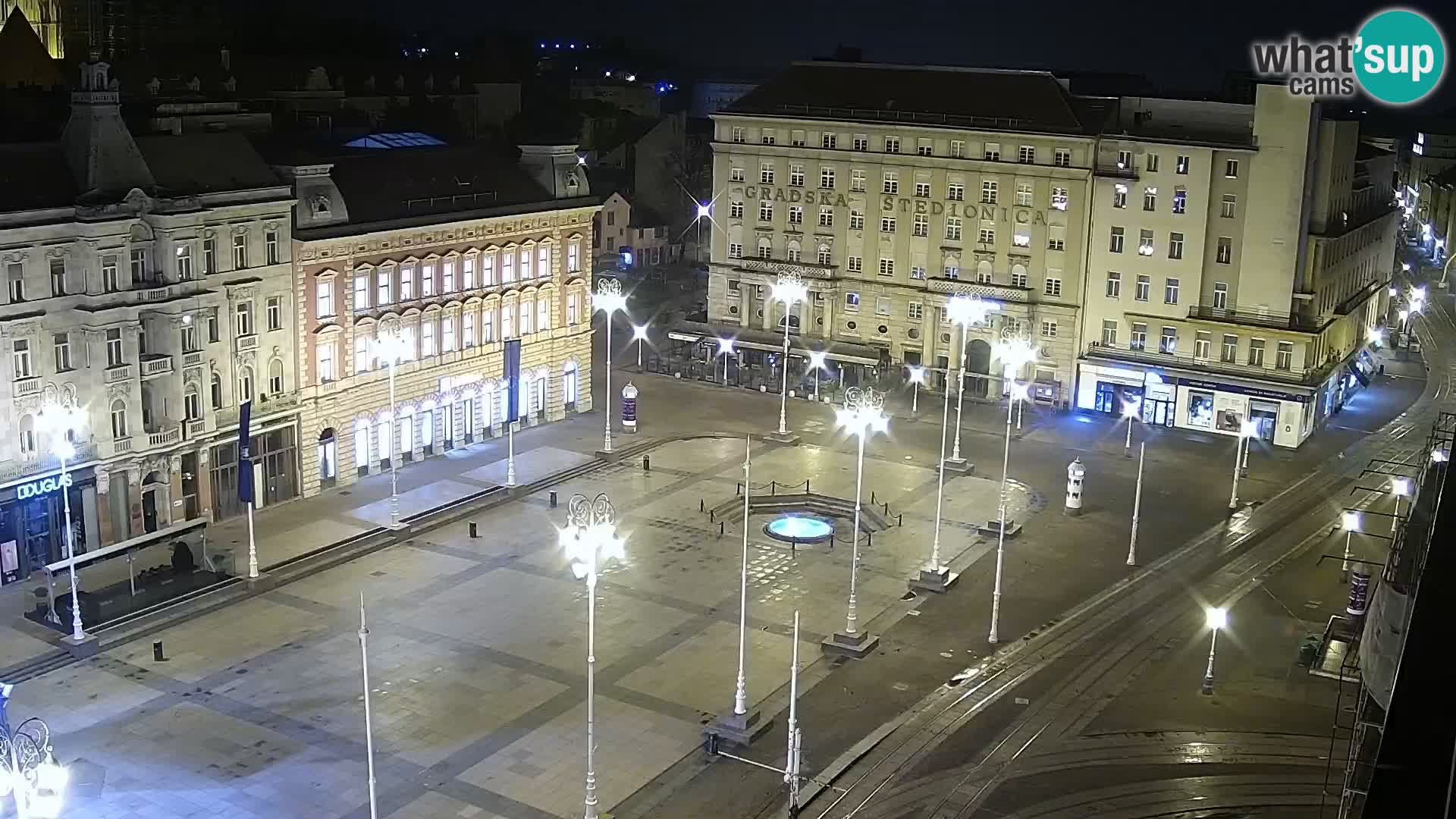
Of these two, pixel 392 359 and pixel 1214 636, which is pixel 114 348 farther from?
pixel 1214 636

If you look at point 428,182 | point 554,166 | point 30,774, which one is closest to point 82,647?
point 30,774

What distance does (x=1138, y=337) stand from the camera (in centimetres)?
8944

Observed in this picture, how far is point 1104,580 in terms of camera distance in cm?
6078

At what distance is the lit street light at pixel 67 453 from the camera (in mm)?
50719

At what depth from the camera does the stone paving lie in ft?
137

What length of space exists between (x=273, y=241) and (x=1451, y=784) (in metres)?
56.7

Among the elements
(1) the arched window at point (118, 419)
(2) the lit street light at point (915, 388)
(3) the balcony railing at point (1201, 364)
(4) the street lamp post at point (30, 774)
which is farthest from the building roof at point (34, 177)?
(3) the balcony railing at point (1201, 364)

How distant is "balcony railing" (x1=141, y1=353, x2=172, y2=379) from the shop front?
460 centimetres

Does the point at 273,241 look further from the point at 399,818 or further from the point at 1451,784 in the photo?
the point at 1451,784

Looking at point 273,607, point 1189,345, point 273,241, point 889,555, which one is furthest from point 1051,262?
point 273,607

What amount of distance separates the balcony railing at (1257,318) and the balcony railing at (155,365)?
58.3 m

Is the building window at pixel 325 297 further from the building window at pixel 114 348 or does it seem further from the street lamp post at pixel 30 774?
the street lamp post at pixel 30 774

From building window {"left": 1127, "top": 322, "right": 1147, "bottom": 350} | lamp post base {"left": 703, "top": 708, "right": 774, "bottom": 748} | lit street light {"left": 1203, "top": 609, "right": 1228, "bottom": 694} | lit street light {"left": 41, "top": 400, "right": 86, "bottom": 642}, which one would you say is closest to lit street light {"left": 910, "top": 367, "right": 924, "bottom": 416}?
building window {"left": 1127, "top": 322, "right": 1147, "bottom": 350}

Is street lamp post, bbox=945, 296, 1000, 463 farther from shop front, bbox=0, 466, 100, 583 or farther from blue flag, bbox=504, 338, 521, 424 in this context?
shop front, bbox=0, 466, 100, 583
